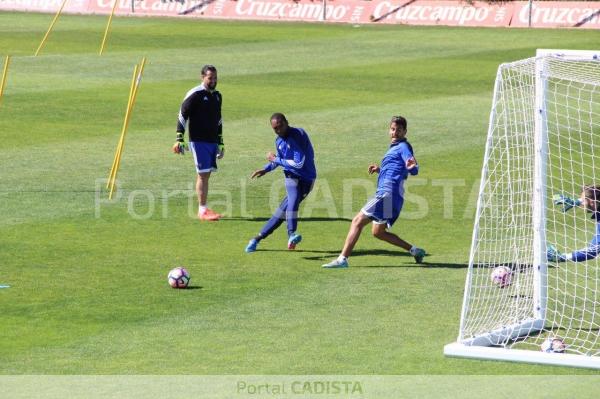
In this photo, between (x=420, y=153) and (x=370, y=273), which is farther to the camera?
(x=420, y=153)

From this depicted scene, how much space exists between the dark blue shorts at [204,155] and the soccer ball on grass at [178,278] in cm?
487

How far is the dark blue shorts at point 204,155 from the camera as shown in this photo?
1881 cm

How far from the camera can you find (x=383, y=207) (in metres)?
15.0

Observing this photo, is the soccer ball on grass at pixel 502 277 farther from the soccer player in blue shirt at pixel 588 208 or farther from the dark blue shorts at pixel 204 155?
the dark blue shorts at pixel 204 155

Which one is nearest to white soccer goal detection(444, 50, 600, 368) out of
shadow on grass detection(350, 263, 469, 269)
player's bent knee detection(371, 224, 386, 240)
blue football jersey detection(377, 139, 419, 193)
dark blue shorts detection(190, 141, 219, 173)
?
shadow on grass detection(350, 263, 469, 269)

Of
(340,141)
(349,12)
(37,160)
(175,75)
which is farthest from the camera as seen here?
(349,12)

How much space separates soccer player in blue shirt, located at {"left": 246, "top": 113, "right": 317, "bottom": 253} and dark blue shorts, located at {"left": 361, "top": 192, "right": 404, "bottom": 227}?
5.02 ft

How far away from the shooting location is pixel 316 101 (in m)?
29.9

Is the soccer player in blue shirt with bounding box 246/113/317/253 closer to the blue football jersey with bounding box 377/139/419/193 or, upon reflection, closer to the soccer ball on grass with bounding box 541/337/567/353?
the blue football jersey with bounding box 377/139/419/193

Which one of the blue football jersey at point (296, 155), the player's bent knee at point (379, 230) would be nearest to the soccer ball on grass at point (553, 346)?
the player's bent knee at point (379, 230)

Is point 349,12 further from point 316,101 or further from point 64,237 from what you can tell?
point 64,237

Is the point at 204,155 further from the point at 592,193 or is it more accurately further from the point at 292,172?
the point at 592,193

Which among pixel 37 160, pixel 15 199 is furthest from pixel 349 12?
pixel 15 199
